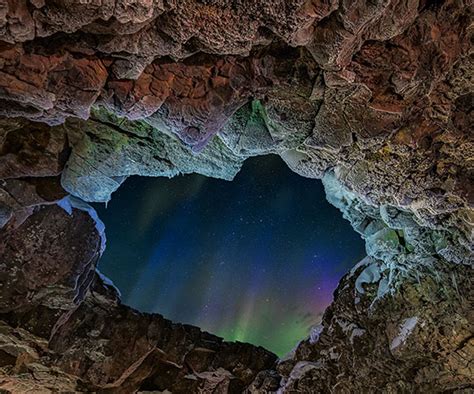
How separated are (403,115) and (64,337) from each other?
6.73 meters

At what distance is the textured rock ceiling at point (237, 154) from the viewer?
2.73 m

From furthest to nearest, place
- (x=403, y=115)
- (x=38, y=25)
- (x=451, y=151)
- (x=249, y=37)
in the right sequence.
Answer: (x=451, y=151), (x=403, y=115), (x=249, y=37), (x=38, y=25)

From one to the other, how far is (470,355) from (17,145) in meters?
6.77

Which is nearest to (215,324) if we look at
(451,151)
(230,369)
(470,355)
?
(230,369)

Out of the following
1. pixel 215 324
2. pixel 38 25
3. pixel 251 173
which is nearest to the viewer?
pixel 38 25

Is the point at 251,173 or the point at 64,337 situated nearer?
the point at 64,337

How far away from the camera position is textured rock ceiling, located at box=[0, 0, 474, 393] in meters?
2.73

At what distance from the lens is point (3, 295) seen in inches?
248

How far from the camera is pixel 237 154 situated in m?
4.54

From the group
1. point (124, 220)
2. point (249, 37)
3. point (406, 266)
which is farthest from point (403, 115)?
point (124, 220)

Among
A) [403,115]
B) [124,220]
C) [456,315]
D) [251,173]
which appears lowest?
[456,315]

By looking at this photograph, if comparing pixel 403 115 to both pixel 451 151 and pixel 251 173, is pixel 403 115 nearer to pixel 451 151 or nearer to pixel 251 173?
pixel 451 151

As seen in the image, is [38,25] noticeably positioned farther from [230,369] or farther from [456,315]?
[230,369]

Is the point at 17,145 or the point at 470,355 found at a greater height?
the point at 17,145
